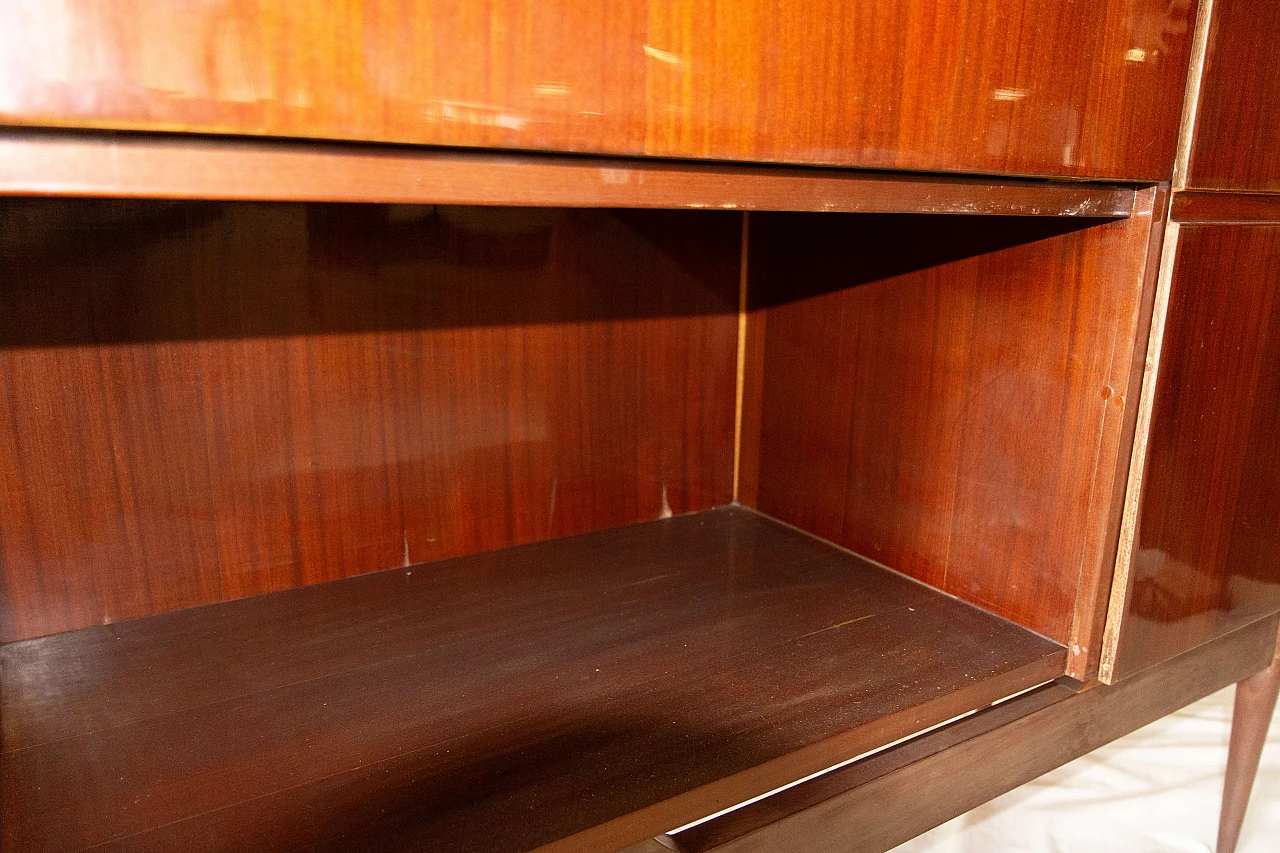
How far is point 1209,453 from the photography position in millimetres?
738

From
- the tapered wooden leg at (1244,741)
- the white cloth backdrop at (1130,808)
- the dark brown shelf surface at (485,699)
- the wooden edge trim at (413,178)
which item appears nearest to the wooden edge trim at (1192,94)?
the wooden edge trim at (413,178)

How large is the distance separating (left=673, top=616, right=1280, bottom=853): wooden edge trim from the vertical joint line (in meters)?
0.43

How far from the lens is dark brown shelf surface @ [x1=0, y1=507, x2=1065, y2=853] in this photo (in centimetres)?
52

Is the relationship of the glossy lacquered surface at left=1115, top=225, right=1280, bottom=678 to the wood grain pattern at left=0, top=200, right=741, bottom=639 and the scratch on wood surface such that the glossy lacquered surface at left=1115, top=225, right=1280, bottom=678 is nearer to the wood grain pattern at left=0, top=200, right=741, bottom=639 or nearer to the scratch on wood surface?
the scratch on wood surface

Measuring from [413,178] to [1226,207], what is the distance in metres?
0.62

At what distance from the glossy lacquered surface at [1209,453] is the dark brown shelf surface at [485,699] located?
0.11 meters

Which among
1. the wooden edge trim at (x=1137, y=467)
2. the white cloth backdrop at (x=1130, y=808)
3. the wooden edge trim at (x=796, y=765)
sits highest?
the wooden edge trim at (x=1137, y=467)

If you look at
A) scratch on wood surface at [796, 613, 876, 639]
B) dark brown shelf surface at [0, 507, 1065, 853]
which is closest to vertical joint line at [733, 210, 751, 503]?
dark brown shelf surface at [0, 507, 1065, 853]

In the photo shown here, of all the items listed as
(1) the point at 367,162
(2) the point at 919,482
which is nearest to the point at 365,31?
(1) the point at 367,162

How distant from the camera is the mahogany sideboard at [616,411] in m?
0.42

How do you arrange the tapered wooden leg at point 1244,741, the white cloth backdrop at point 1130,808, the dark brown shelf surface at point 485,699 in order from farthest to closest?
the white cloth backdrop at point 1130,808, the tapered wooden leg at point 1244,741, the dark brown shelf surface at point 485,699

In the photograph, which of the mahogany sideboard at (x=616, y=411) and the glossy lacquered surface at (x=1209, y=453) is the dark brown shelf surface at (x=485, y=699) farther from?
the glossy lacquered surface at (x=1209, y=453)

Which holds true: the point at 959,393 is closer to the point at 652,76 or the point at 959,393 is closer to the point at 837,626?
the point at 837,626

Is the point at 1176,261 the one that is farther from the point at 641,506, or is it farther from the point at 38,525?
the point at 38,525
